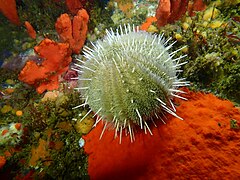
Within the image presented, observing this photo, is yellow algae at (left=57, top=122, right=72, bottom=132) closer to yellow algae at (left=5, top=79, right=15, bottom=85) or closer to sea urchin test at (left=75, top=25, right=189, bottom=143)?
sea urchin test at (left=75, top=25, right=189, bottom=143)

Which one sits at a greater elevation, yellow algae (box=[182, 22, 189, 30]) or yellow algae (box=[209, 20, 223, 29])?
yellow algae (box=[182, 22, 189, 30])

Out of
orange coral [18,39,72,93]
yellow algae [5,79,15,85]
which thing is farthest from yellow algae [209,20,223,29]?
yellow algae [5,79,15,85]

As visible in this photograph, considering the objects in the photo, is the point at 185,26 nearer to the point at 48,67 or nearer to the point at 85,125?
the point at 85,125

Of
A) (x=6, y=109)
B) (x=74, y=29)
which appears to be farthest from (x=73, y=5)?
(x=6, y=109)

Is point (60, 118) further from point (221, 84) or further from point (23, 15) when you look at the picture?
point (23, 15)

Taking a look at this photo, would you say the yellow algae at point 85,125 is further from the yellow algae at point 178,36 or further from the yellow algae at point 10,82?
the yellow algae at point 10,82
